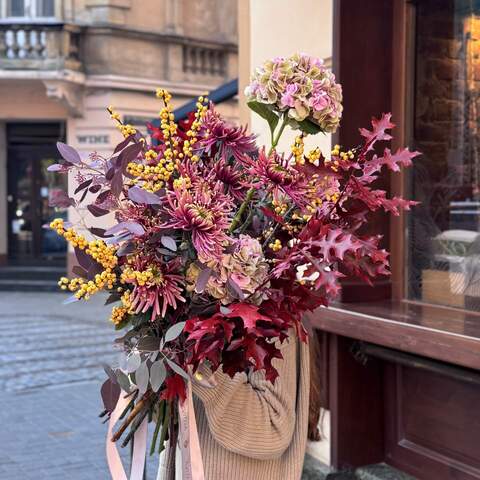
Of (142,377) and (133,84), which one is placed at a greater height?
(133,84)

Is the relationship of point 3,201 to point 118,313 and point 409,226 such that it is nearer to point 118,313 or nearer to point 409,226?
point 409,226

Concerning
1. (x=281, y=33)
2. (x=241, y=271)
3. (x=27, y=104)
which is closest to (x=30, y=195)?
(x=27, y=104)

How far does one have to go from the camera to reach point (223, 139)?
1.92 m

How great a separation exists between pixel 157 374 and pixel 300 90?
2.56 ft

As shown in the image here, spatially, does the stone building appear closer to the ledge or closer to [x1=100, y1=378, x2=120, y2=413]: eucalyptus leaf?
the ledge

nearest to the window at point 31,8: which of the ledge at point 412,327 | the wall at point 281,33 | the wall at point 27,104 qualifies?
the wall at point 27,104

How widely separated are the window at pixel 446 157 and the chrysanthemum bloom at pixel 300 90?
6.99ft

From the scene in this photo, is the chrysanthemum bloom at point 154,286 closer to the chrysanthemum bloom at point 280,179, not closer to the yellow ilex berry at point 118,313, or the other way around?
the yellow ilex berry at point 118,313

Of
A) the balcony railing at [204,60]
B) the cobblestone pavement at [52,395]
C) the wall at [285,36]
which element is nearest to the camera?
the wall at [285,36]

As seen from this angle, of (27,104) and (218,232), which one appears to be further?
(27,104)

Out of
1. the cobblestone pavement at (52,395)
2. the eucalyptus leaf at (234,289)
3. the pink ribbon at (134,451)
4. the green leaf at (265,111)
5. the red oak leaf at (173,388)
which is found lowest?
the cobblestone pavement at (52,395)

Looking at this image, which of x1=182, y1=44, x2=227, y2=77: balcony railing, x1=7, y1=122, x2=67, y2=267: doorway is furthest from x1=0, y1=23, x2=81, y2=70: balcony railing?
x1=182, y1=44, x2=227, y2=77: balcony railing

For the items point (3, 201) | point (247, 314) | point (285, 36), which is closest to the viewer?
point (247, 314)

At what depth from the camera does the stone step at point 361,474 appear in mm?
3920
